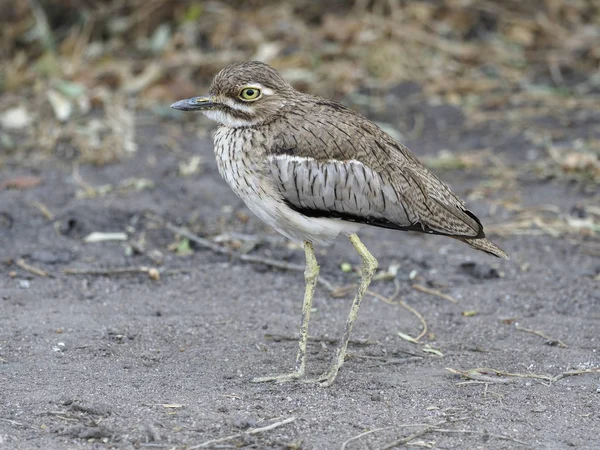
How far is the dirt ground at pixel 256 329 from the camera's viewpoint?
414 cm

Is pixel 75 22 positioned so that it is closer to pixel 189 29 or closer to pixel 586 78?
pixel 189 29

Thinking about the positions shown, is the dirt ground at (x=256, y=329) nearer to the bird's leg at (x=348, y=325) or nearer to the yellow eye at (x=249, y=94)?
the bird's leg at (x=348, y=325)

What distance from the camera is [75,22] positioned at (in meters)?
10.7

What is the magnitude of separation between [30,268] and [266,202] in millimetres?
2156

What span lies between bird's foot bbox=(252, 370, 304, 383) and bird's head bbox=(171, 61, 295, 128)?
1343 mm

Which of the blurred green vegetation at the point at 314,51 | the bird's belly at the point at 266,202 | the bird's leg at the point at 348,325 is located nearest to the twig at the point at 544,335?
the bird's leg at the point at 348,325

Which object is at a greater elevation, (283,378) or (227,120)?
(227,120)

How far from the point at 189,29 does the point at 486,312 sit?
6.17 meters

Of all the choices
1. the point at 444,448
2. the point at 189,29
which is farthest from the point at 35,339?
the point at 189,29

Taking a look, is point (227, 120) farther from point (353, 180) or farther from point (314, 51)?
point (314, 51)

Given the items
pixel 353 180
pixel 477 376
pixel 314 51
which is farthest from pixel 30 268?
pixel 314 51

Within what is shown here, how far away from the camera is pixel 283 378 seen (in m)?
4.76

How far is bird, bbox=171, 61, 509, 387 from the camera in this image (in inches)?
185

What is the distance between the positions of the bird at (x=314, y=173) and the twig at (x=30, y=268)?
5.75 ft
